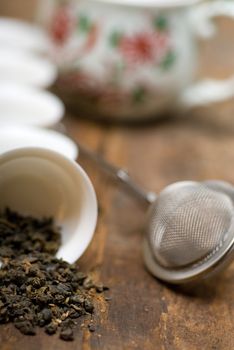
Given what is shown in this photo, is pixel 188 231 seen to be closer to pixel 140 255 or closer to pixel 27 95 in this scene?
pixel 140 255

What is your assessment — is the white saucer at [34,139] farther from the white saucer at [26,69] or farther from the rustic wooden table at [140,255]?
the white saucer at [26,69]

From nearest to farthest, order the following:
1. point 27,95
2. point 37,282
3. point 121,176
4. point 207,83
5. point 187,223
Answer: point 37,282, point 187,223, point 121,176, point 27,95, point 207,83

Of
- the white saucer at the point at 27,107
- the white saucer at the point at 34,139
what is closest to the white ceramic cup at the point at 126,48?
the white saucer at the point at 27,107

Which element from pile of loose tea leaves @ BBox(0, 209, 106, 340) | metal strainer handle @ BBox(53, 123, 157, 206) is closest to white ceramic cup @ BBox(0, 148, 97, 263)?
pile of loose tea leaves @ BBox(0, 209, 106, 340)

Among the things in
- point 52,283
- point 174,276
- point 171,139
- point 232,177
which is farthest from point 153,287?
point 171,139

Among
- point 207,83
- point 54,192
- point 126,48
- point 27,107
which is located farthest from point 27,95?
point 207,83

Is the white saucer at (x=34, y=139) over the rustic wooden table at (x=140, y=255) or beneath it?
over
